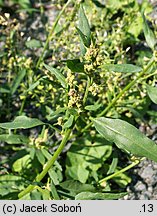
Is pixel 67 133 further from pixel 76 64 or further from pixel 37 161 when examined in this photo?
pixel 37 161

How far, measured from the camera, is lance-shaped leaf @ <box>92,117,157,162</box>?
226cm

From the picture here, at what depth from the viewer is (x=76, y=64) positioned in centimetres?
222

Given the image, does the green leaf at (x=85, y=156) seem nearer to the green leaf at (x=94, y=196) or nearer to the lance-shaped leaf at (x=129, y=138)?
the green leaf at (x=94, y=196)

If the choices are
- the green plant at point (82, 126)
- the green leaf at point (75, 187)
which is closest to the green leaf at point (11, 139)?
the green plant at point (82, 126)

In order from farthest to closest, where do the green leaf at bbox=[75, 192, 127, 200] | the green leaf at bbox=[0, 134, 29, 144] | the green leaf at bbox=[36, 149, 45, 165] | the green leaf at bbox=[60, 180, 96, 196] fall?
the green leaf at bbox=[36, 149, 45, 165]
the green leaf at bbox=[0, 134, 29, 144]
the green leaf at bbox=[60, 180, 96, 196]
the green leaf at bbox=[75, 192, 127, 200]

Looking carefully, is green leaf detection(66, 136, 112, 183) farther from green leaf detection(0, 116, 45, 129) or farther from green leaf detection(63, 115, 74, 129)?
green leaf detection(63, 115, 74, 129)

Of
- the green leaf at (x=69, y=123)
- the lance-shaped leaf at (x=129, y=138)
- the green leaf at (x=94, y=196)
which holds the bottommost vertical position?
the green leaf at (x=94, y=196)

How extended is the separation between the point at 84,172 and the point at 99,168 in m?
0.16

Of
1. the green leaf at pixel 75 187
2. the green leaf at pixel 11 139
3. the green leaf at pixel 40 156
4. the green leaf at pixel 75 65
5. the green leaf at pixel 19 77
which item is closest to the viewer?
the green leaf at pixel 75 65

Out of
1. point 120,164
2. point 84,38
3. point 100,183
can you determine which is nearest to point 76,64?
point 84,38

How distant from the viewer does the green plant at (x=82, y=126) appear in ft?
7.54

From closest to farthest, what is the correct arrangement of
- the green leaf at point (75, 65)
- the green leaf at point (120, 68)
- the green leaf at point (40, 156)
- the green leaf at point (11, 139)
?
the green leaf at point (75, 65)
the green leaf at point (120, 68)
the green leaf at point (11, 139)
the green leaf at point (40, 156)

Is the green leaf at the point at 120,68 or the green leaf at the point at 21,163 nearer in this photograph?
the green leaf at the point at 120,68

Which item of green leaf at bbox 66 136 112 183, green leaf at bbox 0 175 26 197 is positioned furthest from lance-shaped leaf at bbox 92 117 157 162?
green leaf at bbox 66 136 112 183
